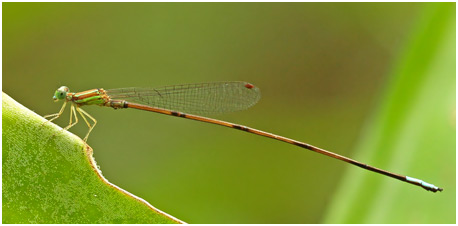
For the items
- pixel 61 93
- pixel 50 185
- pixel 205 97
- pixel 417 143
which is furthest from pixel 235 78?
pixel 50 185

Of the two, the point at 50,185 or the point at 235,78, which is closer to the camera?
the point at 50,185

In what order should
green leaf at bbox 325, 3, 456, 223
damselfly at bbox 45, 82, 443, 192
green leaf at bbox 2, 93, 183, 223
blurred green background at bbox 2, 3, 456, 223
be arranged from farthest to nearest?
blurred green background at bbox 2, 3, 456, 223
damselfly at bbox 45, 82, 443, 192
green leaf at bbox 325, 3, 456, 223
green leaf at bbox 2, 93, 183, 223

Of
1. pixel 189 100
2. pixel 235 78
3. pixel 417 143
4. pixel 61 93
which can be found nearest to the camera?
pixel 417 143

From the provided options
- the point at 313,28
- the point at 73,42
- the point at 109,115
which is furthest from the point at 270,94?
the point at 73,42

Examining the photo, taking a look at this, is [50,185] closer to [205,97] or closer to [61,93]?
[61,93]

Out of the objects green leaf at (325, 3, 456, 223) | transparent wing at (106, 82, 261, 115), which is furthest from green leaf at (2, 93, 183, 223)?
transparent wing at (106, 82, 261, 115)

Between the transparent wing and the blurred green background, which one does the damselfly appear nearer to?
the transparent wing
